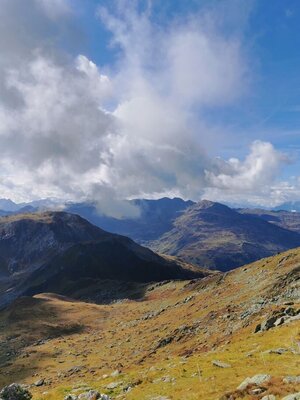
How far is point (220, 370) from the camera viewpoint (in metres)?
36.2

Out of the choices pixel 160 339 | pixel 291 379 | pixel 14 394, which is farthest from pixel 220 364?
pixel 160 339

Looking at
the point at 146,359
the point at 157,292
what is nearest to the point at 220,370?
the point at 146,359

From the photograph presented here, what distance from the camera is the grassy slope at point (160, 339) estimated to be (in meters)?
35.4

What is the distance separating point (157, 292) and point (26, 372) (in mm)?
103039

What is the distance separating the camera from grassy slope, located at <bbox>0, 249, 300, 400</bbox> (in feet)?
116

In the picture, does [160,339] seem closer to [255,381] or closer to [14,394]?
[14,394]

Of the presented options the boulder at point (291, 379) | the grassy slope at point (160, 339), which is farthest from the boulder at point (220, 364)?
the boulder at point (291, 379)

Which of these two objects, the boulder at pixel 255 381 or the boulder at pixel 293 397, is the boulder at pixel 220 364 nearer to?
→ the boulder at pixel 255 381

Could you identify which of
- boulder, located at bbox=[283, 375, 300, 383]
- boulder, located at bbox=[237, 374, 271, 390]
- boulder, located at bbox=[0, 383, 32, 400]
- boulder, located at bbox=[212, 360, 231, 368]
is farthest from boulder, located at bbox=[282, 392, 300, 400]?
boulder, located at bbox=[0, 383, 32, 400]

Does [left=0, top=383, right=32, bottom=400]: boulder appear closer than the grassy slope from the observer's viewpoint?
No

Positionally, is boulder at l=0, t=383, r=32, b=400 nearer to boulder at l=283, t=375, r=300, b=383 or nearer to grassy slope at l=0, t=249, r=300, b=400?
grassy slope at l=0, t=249, r=300, b=400

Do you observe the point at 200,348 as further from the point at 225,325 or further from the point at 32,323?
the point at 32,323

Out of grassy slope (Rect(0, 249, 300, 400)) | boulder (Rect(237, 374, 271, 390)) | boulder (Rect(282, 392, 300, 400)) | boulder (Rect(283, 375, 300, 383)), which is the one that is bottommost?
grassy slope (Rect(0, 249, 300, 400))

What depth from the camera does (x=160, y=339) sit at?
78.8 meters
